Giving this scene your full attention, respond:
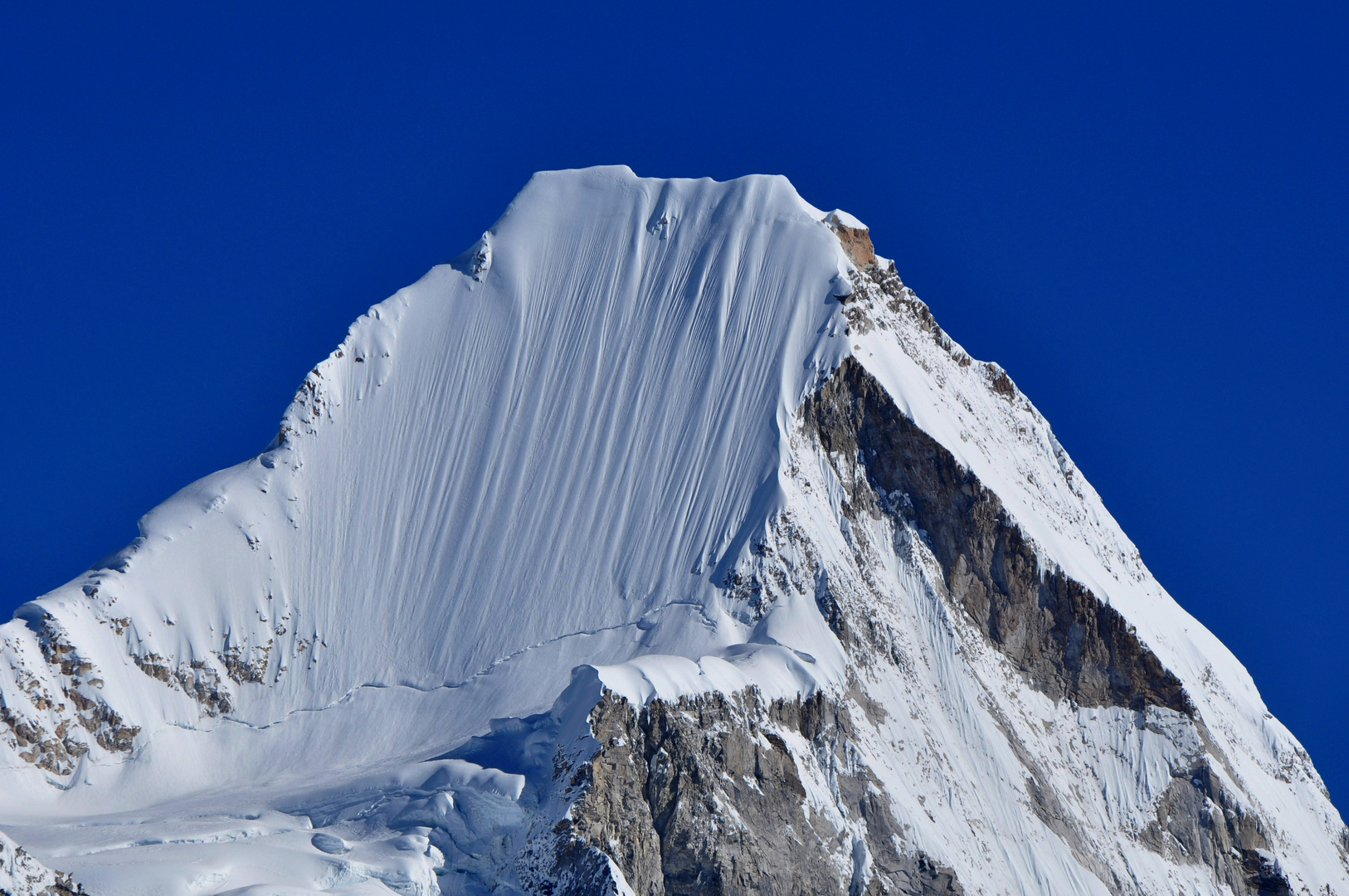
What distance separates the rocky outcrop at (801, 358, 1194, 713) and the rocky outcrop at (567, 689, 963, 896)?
1255cm

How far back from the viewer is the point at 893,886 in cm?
6975

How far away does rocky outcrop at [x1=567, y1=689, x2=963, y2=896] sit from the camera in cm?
6481

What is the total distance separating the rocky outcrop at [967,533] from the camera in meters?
81.6

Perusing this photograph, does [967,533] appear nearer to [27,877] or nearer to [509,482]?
[509,482]

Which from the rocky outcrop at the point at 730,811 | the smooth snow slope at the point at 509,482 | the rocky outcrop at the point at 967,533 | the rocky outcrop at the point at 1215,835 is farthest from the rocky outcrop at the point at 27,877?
the rocky outcrop at the point at 1215,835

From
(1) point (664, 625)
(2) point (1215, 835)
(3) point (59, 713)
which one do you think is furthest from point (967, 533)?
(3) point (59, 713)

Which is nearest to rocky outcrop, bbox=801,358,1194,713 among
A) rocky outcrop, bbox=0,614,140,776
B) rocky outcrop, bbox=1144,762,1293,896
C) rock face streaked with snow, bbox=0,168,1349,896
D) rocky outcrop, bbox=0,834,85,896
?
rock face streaked with snow, bbox=0,168,1349,896

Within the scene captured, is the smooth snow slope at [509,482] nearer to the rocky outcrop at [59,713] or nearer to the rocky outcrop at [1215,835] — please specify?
the rocky outcrop at [59,713]

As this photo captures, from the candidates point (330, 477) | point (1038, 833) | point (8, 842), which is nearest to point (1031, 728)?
point (1038, 833)

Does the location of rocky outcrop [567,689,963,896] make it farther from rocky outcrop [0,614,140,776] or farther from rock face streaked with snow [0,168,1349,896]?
rocky outcrop [0,614,140,776]

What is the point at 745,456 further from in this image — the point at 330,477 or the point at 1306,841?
the point at 1306,841

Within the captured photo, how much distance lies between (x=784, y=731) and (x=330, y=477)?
22.8 metres

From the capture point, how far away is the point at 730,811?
2623 inches

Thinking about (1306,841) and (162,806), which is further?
(1306,841)
